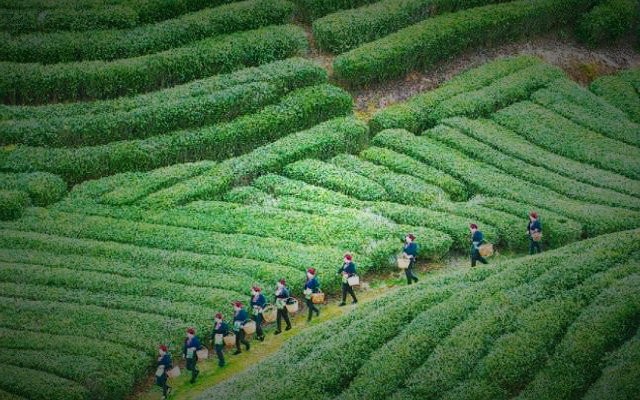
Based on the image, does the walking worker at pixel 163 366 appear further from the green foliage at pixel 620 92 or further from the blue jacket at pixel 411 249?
the green foliage at pixel 620 92

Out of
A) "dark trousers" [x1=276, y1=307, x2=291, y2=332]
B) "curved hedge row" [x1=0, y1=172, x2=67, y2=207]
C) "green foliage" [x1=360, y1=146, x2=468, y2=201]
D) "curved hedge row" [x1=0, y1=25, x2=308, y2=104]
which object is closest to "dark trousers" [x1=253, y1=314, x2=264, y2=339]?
"dark trousers" [x1=276, y1=307, x2=291, y2=332]

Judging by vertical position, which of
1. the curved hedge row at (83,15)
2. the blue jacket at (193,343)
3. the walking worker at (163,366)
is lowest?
the walking worker at (163,366)

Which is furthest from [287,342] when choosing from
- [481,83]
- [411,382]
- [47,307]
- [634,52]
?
[634,52]

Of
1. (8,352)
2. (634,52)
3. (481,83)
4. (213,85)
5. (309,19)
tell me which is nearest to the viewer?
(8,352)

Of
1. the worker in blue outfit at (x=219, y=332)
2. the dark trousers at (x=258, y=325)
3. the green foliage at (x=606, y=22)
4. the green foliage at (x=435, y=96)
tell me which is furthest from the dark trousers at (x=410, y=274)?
the green foliage at (x=606, y=22)

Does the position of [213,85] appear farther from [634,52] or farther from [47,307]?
[634,52]

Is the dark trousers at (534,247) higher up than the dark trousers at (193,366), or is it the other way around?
the dark trousers at (534,247)

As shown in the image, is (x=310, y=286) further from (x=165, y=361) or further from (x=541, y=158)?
(x=541, y=158)
